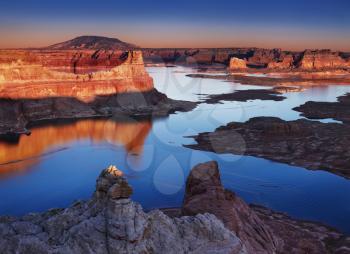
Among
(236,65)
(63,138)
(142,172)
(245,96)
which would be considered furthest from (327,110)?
(236,65)

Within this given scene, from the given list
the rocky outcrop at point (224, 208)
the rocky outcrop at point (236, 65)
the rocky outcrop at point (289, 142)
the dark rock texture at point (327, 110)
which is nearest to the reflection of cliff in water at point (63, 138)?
the rocky outcrop at point (289, 142)

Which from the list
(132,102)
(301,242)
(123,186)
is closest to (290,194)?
(301,242)

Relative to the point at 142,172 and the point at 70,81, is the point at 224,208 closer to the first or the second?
the point at 142,172

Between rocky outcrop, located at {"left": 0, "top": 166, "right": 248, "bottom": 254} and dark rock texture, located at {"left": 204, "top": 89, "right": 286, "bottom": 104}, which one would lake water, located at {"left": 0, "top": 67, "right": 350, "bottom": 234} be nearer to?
rocky outcrop, located at {"left": 0, "top": 166, "right": 248, "bottom": 254}

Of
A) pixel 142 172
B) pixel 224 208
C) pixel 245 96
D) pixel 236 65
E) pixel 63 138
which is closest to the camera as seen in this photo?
pixel 224 208

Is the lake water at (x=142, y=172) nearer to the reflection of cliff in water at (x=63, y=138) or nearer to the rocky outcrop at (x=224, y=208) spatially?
the reflection of cliff in water at (x=63, y=138)
